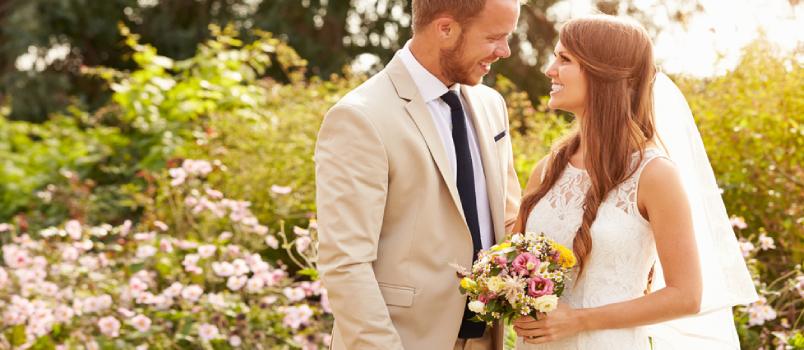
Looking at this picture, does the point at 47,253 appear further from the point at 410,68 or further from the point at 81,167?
the point at 410,68

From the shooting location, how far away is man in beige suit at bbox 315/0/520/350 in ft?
8.77

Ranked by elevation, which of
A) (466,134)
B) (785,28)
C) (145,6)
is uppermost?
(466,134)

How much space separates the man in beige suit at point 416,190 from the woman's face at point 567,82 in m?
0.16

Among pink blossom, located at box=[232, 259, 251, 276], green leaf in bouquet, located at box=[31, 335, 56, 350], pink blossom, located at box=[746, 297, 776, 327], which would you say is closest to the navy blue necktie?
pink blossom, located at box=[746, 297, 776, 327]

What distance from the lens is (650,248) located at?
9.21 feet

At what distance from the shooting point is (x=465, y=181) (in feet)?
9.48

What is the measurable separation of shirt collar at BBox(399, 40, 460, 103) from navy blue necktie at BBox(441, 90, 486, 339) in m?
0.04

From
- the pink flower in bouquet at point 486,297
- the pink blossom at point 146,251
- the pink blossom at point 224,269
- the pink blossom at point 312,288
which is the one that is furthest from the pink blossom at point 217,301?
the pink flower in bouquet at point 486,297

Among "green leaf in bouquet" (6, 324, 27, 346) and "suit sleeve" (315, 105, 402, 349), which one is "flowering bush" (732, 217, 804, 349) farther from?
"green leaf in bouquet" (6, 324, 27, 346)

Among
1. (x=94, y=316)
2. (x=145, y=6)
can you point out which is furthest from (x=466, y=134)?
(x=145, y=6)

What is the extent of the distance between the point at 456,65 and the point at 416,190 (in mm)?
405

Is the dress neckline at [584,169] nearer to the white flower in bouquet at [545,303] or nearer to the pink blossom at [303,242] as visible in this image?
the white flower in bouquet at [545,303]

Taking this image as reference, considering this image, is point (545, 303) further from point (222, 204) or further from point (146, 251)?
A: point (146, 251)

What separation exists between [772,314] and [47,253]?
161 inches
